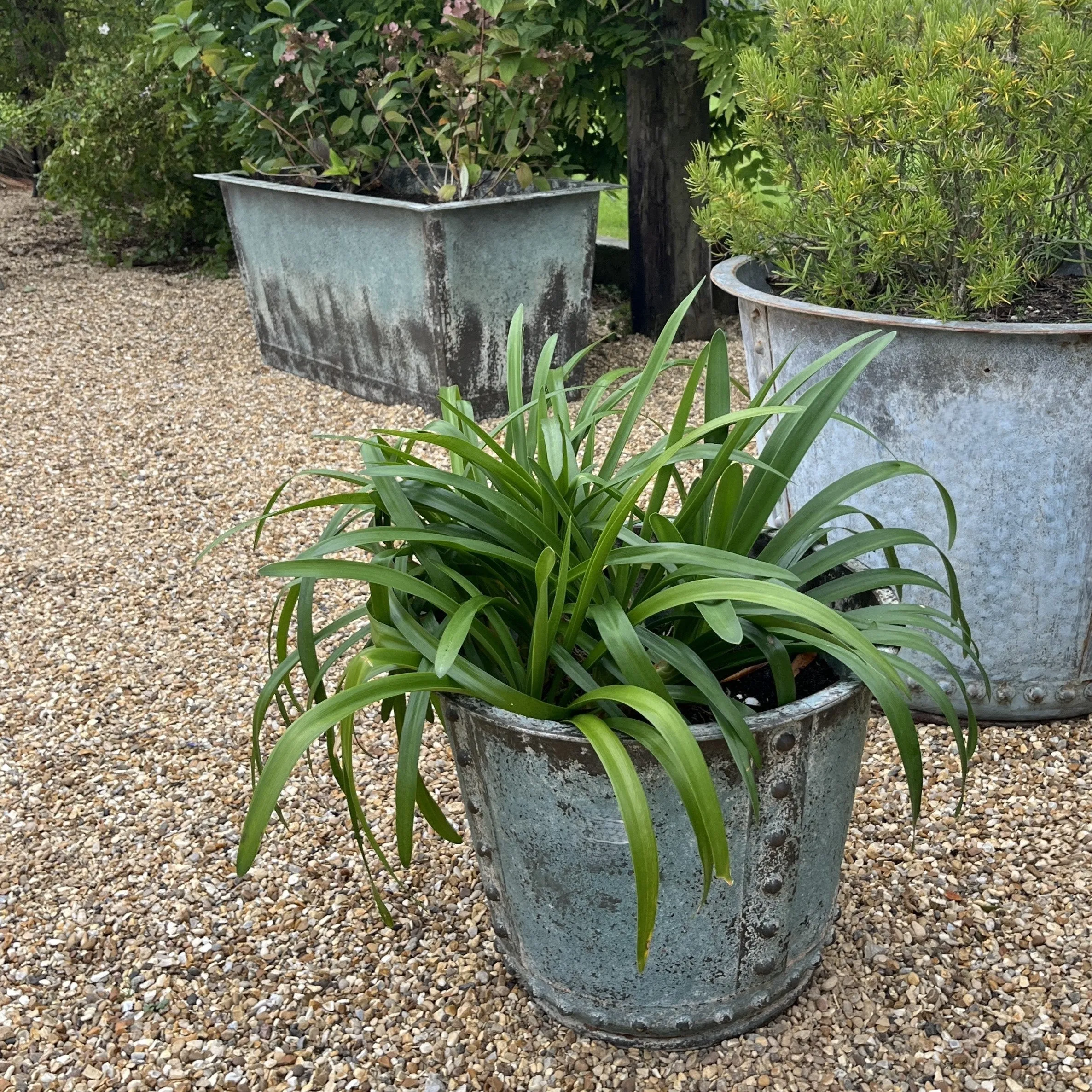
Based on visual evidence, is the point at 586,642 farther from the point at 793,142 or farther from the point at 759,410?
the point at 793,142

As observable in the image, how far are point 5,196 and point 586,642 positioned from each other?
865 cm

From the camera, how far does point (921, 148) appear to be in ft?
6.45

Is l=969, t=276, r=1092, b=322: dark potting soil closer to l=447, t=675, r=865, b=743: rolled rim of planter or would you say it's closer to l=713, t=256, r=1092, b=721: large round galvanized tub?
l=713, t=256, r=1092, b=721: large round galvanized tub

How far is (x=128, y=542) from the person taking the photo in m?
3.30

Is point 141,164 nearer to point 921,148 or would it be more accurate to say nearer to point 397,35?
point 397,35

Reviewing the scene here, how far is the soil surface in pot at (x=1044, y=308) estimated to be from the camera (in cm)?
209

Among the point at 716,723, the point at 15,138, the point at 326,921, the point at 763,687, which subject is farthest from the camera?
the point at 15,138

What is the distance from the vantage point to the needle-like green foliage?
4.07ft

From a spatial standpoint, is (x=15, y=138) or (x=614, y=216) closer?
(x=15, y=138)

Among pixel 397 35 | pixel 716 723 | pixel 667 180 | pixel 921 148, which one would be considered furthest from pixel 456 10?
pixel 716 723

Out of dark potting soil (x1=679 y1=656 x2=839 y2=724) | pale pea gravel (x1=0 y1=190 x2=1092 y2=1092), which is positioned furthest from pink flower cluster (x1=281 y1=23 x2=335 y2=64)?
dark potting soil (x1=679 y1=656 x2=839 y2=724)

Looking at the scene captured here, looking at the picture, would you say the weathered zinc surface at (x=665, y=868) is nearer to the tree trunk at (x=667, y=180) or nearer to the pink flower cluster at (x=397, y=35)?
the tree trunk at (x=667, y=180)

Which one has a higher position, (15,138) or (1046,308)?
(15,138)

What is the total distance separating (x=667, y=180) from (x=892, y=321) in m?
2.82
